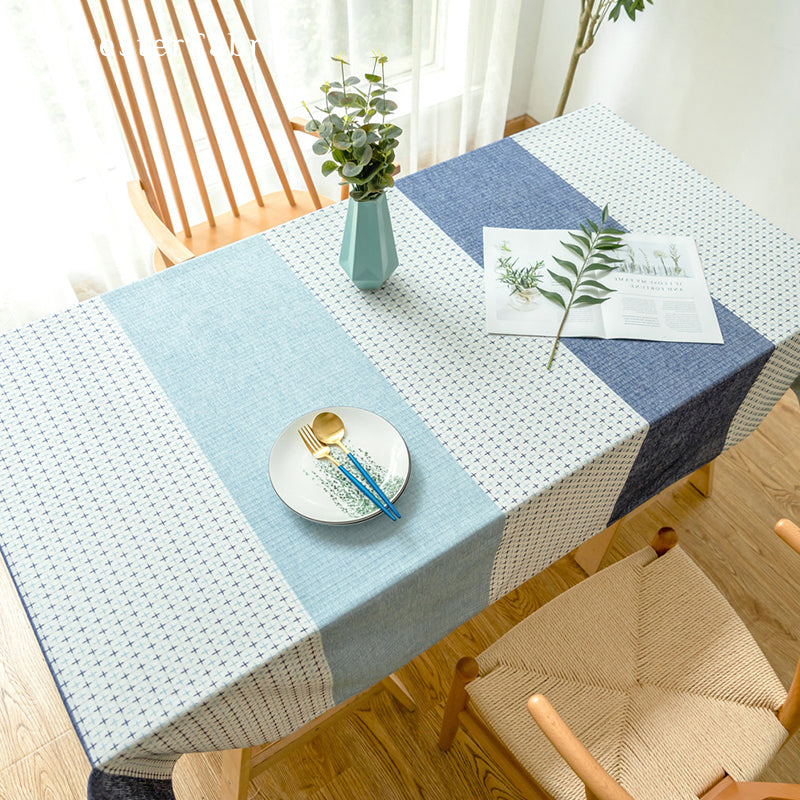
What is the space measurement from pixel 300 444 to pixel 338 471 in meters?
0.07

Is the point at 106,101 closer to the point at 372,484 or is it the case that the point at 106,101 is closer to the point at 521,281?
the point at 521,281

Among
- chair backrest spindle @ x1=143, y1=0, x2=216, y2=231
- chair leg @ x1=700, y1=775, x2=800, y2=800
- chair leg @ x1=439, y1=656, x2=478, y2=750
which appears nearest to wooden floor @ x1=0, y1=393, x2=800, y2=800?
chair leg @ x1=439, y1=656, x2=478, y2=750

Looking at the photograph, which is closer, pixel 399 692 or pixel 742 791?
pixel 742 791

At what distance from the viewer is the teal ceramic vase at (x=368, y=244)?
1153 millimetres

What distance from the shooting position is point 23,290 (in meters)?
2.01

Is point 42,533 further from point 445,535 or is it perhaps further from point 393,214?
point 393,214

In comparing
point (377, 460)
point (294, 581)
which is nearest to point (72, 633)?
point (294, 581)

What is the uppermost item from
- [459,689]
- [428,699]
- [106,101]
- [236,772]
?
[106,101]

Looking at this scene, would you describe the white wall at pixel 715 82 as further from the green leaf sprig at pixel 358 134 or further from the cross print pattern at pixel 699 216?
the green leaf sprig at pixel 358 134

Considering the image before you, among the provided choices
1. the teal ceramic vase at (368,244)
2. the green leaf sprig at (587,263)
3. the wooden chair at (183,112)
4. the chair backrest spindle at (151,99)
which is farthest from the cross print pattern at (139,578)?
the chair backrest spindle at (151,99)

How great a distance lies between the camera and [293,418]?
109 centimetres

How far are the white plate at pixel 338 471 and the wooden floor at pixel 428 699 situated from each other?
0.59 metres

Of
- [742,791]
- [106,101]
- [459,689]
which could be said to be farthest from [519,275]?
[106,101]

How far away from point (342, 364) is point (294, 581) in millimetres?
362
